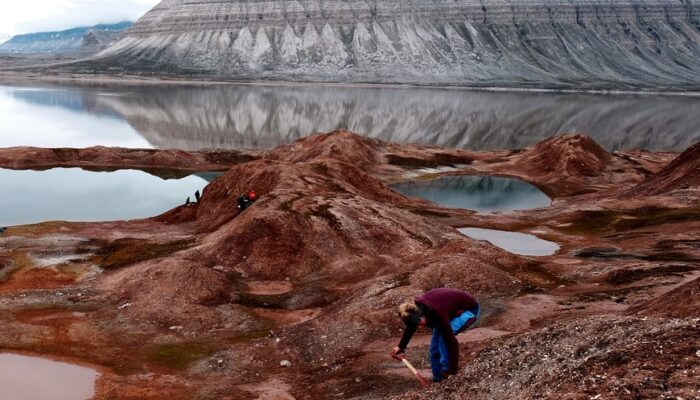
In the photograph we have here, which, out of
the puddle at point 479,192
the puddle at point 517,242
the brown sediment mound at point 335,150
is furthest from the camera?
the brown sediment mound at point 335,150

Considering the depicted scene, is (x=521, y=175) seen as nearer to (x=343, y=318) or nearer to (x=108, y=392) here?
(x=343, y=318)

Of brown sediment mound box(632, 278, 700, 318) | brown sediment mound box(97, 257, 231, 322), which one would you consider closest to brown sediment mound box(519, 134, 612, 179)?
brown sediment mound box(97, 257, 231, 322)

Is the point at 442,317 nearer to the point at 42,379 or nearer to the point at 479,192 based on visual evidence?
the point at 42,379

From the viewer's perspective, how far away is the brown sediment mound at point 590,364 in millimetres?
12234

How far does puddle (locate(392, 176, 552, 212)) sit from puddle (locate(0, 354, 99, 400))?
2500 inches

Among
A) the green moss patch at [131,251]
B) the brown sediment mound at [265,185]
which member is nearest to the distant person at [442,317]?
the green moss patch at [131,251]

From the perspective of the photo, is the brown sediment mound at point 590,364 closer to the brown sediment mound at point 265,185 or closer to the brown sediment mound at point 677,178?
the brown sediment mound at point 265,185

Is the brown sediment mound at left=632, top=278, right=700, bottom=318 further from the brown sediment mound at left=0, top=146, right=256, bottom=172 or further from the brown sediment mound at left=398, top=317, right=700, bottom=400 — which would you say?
the brown sediment mound at left=0, top=146, right=256, bottom=172

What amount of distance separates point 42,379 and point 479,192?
261ft

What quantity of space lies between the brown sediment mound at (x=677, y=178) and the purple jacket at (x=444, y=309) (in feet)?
221

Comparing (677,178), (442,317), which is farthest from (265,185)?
(677,178)

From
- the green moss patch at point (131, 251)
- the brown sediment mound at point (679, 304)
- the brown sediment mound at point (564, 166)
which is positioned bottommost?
the brown sediment mound at point (564, 166)

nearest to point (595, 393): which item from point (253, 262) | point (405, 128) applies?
point (253, 262)

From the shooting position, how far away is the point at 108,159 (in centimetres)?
11725
